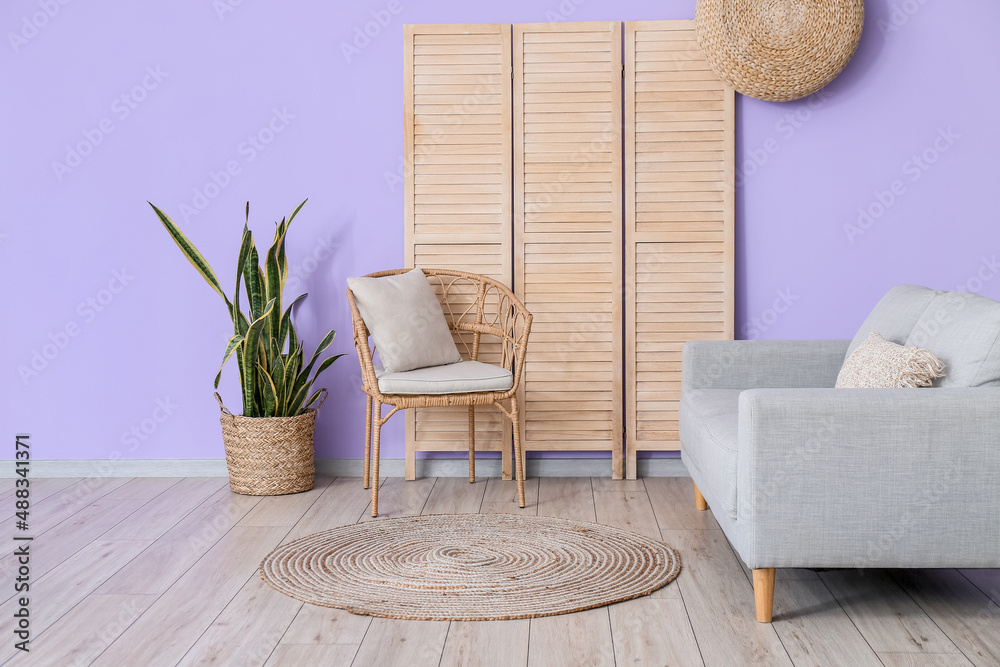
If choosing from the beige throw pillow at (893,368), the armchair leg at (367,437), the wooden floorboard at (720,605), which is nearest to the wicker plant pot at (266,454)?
the armchair leg at (367,437)

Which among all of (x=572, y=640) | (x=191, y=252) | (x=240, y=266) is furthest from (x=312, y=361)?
(x=572, y=640)

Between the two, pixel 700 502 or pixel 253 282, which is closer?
pixel 700 502

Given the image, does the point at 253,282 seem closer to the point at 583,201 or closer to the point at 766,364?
the point at 583,201

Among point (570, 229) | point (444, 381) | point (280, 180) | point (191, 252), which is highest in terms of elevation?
point (280, 180)

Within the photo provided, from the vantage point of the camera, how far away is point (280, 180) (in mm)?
3754

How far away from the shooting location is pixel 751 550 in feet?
6.87

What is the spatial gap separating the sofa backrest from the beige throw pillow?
0.05m

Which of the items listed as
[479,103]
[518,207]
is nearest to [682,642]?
[518,207]

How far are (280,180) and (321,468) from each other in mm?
1261

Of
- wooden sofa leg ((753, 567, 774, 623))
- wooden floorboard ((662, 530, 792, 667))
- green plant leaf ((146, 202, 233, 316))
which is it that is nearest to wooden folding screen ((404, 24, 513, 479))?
green plant leaf ((146, 202, 233, 316))

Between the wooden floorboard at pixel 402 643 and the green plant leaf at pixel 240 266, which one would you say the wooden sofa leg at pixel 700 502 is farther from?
the green plant leaf at pixel 240 266

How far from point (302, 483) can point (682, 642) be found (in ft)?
6.31

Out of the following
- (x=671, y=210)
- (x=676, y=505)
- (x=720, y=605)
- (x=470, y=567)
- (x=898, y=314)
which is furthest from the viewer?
(x=671, y=210)

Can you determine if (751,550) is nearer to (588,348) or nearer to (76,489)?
(588,348)
